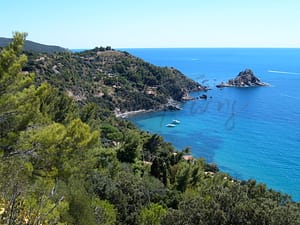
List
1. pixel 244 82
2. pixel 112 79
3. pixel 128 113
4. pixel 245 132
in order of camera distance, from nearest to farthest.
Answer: pixel 245 132
pixel 128 113
pixel 112 79
pixel 244 82

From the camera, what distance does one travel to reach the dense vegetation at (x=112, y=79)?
184 ft

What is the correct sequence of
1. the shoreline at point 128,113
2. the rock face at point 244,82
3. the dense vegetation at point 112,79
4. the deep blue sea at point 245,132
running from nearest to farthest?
the deep blue sea at point 245,132
the dense vegetation at point 112,79
the shoreline at point 128,113
the rock face at point 244,82

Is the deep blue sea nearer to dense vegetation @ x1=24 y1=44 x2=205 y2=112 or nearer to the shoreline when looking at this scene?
the shoreline

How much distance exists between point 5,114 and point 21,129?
0.61 meters

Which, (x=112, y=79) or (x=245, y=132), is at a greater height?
(x=112, y=79)

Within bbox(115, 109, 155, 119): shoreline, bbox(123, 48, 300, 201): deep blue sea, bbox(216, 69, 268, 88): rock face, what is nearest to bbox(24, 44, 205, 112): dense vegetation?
bbox(115, 109, 155, 119): shoreline

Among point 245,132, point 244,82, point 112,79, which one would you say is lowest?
point 245,132

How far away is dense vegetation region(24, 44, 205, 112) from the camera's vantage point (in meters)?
56.0

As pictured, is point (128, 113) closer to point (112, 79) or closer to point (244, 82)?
point (112, 79)

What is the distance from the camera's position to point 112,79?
6819 cm

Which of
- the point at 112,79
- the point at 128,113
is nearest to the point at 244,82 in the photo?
the point at 112,79

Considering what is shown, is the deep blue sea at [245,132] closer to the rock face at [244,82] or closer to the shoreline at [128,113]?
the shoreline at [128,113]

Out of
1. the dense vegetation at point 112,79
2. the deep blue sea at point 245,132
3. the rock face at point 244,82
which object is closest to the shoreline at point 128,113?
the dense vegetation at point 112,79

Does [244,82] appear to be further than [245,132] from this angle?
Yes
